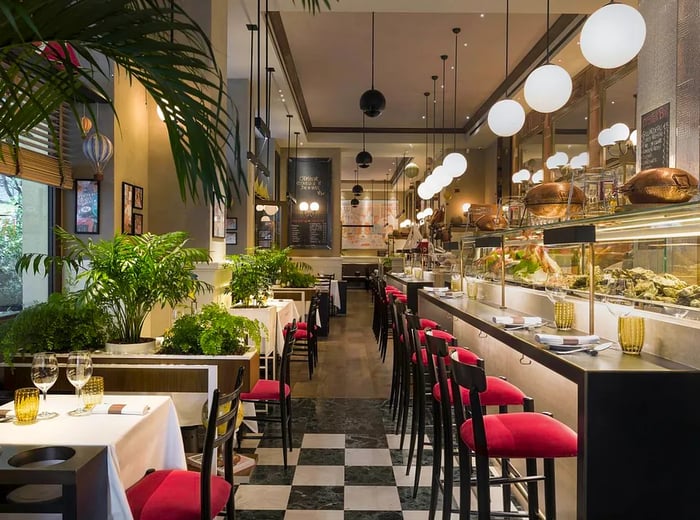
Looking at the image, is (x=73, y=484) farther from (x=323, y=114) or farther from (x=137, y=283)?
(x=323, y=114)

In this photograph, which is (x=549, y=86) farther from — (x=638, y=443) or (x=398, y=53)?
(x=398, y=53)

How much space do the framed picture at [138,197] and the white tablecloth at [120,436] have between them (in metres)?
2.97

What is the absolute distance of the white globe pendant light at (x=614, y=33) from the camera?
10.4ft

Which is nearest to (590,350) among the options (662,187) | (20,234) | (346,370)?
(662,187)

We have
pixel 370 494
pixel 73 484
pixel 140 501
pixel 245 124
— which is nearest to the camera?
pixel 73 484

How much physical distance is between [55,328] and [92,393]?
102 cm

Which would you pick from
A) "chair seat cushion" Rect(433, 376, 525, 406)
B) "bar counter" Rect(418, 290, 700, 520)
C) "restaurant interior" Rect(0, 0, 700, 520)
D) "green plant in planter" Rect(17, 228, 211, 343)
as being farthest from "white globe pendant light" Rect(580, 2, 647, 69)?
"green plant in planter" Rect(17, 228, 211, 343)

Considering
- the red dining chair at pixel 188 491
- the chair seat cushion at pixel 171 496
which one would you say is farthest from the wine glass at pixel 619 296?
the chair seat cushion at pixel 171 496

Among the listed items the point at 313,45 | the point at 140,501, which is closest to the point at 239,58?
the point at 313,45

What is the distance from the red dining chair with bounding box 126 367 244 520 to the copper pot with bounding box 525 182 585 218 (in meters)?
2.06

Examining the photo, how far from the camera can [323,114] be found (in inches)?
500

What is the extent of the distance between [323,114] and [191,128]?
1172 cm

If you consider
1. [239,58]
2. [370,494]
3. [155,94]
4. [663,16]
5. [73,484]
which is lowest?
[370,494]

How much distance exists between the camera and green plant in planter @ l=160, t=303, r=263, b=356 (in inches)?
128
